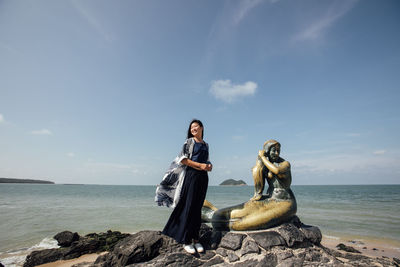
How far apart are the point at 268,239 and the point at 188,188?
158 centimetres

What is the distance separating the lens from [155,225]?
11414 millimetres

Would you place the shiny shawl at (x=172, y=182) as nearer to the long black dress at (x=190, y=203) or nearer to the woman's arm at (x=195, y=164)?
the long black dress at (x=190, y=203)

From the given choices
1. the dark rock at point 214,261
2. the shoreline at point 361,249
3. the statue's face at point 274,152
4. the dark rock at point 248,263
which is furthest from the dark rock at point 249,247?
the shoreline at point 361,249

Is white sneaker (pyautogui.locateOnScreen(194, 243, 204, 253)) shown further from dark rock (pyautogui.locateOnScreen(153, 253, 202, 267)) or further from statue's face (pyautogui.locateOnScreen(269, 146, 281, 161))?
statue's face (pyautogui.locateOnScreen(269, 146, 281, 161))

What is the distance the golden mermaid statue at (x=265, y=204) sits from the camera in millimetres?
3734

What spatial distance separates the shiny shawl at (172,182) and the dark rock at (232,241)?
1.04 m

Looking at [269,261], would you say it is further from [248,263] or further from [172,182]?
[172,182]

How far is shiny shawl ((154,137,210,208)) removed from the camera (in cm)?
347

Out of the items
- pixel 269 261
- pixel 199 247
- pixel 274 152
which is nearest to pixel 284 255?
pixel 269 261

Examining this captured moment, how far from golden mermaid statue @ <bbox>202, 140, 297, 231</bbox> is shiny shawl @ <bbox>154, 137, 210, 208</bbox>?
0.98 meters

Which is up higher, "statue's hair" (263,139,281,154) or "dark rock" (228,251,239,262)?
"statue's hair" (263,139,281,154)

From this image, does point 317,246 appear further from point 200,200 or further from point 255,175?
point 200,200

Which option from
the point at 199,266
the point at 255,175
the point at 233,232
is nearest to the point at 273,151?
the point at 255,175

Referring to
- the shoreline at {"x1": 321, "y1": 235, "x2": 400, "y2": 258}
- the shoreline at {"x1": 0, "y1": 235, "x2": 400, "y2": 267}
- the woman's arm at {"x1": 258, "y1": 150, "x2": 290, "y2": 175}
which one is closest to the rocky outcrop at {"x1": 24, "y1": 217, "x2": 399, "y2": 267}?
the woman's arm at {"x1": 258, "y1": 150, "x2": 290, "y2": 175}
